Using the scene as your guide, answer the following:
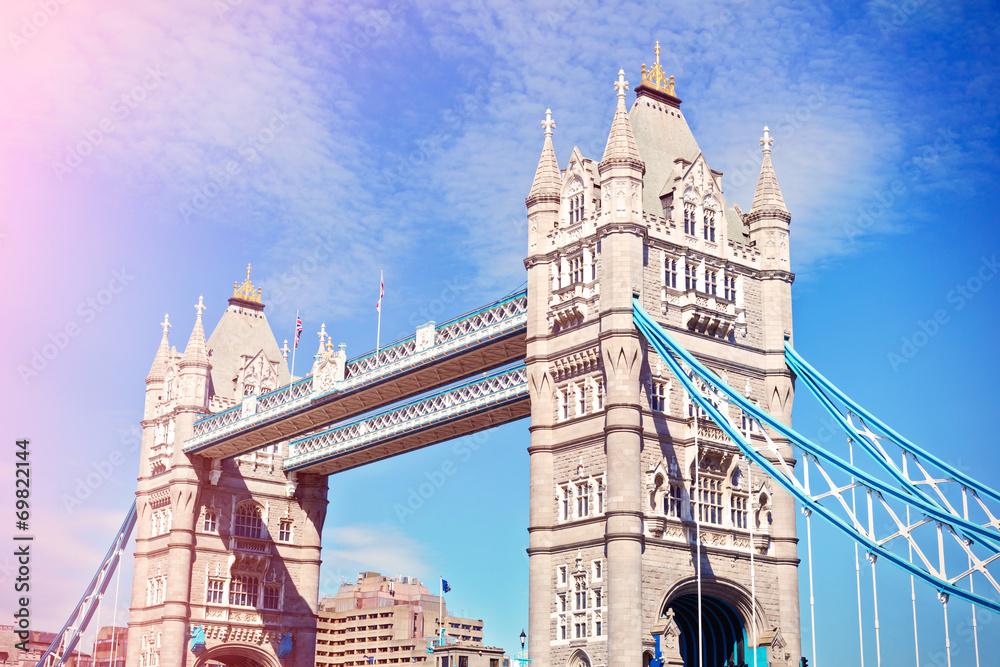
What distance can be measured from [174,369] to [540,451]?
111 ft

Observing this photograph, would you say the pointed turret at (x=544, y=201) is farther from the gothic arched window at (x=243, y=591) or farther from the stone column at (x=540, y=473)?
the gothic arched window at (x=243, y=591)

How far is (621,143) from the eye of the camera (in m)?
49.5

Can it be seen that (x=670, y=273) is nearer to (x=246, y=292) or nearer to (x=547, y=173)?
(x=547, y=173)

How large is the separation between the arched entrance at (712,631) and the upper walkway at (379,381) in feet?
42.8

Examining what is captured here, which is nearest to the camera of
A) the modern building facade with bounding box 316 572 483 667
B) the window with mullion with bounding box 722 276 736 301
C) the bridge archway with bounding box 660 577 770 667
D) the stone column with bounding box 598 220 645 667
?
the stone column with bounding box 598 220 645 667

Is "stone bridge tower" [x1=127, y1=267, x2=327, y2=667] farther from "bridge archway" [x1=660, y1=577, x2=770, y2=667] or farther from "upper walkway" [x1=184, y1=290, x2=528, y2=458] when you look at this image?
"bridge archway" [x1=660, y1=577, x2=770, y2=667]

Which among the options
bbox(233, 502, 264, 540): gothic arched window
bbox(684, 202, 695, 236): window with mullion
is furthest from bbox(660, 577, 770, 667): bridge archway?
bbox(233, 502, 264, 540): gothic arched window

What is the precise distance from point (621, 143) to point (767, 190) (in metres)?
7.60

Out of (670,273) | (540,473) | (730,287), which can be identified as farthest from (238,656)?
(730,287)

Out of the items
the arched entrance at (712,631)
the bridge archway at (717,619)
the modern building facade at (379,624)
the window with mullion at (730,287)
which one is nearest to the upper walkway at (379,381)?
the window with mullion at (730,287)

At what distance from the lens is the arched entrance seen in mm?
48188

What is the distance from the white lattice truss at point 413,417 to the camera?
180ft

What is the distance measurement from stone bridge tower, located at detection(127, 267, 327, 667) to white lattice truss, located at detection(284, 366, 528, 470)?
3337mm

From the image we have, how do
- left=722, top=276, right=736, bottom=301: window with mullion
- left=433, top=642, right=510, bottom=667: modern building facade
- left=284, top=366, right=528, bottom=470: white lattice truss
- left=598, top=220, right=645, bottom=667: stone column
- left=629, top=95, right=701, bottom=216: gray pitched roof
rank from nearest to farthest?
left=598, top=220, right=645, bottom=667: stone column
left=722, top=276, right=736, bottom=301: window with mullion
left=629, top=95, right=701, bottom=216: gray pitched roof
left=284, top=366, right=528, bottom=470: white lattice truss
left=433, top=642, right=510, bottom=667: modern building facade
